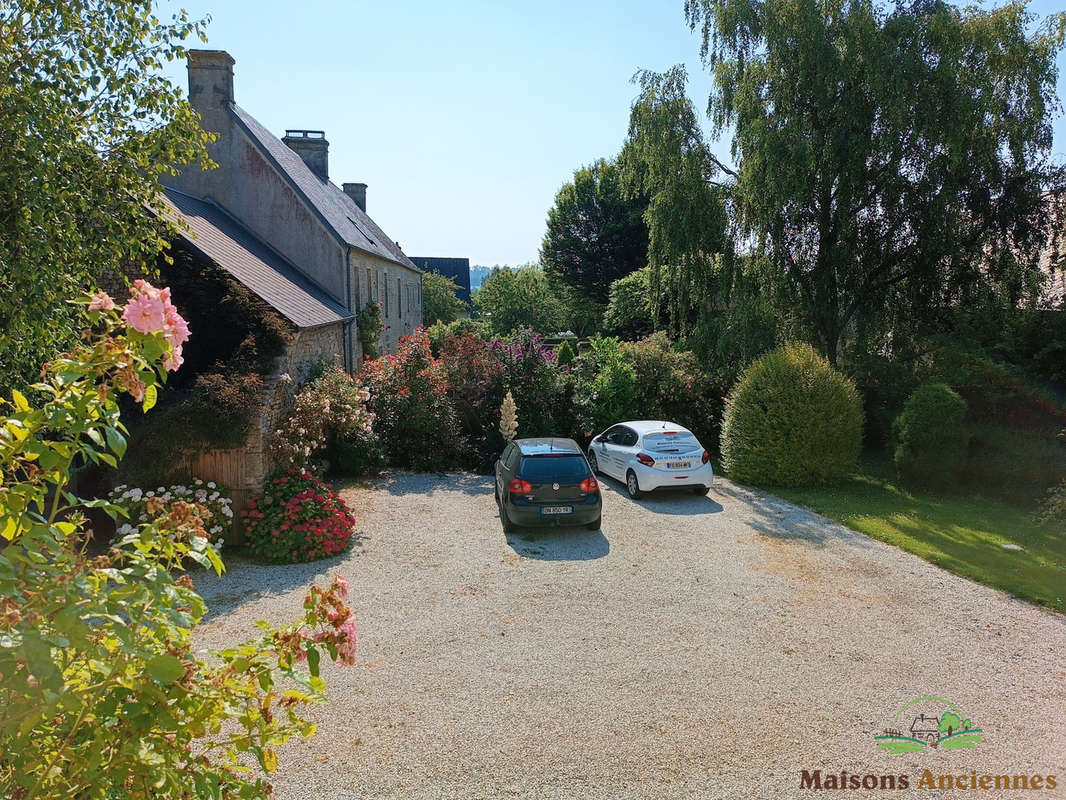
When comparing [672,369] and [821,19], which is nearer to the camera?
[821,19]

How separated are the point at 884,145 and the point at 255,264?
1579 cm

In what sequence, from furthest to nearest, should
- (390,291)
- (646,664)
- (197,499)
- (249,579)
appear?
(390,291) → (197,499) → (249,579) → (646,664)

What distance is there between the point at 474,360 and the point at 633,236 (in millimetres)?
24661

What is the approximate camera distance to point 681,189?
63.5ft

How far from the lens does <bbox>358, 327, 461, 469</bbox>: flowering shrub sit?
1773cm

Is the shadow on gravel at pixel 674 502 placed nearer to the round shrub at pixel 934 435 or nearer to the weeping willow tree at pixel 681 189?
the round shrub at pixel 934 435

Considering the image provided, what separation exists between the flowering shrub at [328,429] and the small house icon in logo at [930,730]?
31.2ft

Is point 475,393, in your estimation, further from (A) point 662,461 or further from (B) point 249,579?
(B) point 249,579

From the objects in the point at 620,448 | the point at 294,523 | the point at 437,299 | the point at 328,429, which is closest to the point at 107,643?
the point at 294,523

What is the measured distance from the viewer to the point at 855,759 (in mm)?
5730

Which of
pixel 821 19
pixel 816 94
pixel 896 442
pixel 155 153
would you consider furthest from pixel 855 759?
pixel 821 19

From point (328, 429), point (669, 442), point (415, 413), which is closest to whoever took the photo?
point (669, 442)

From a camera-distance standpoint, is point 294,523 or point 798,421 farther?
point 798,421

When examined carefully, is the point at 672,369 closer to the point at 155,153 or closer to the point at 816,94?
the point at 816,94
